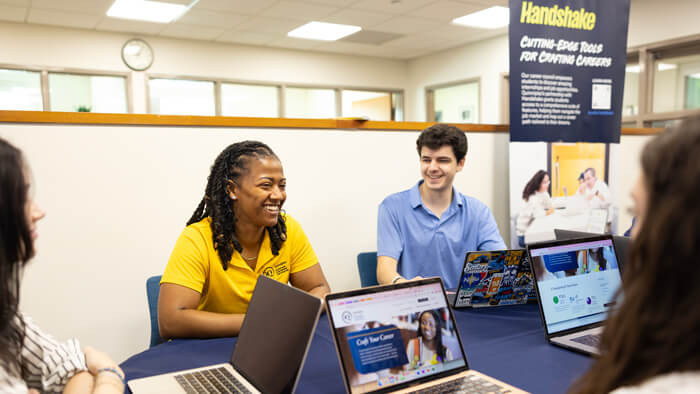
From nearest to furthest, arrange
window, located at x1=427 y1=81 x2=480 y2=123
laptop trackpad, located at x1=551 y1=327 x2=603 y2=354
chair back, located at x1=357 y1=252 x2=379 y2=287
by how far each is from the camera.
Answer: laptop trackpad, located at x1=551 y1=327 x2=603 y2=354, chair back, located at x1=357 y1=252 x2=379 y2=287, window, located at x1=427 y1=81 x2=480 y2=123

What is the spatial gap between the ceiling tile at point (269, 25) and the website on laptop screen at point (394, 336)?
18.2 ft

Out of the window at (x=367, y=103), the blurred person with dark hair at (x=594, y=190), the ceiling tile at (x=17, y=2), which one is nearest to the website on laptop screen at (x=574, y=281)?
the blurred person with dark hair at (x=594, y=190)

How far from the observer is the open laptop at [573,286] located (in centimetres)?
133

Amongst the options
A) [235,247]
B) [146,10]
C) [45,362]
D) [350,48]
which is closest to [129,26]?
[146,10]

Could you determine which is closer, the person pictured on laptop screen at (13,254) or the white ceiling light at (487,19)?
the person pictured on laptop screen at (13,254)

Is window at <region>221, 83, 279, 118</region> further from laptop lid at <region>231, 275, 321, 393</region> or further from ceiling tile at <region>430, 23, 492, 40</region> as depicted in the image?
laptop lid at <region>231, 275, 321, 393</region>

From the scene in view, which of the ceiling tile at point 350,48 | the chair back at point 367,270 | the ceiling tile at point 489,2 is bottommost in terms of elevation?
the chair back at point 367,270

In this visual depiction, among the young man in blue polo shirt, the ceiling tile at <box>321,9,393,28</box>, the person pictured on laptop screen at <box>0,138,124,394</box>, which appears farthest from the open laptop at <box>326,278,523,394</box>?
the ceiling tile at <box>321,9,393,28</box>

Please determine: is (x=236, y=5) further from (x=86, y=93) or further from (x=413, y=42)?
(x=413, y=42)

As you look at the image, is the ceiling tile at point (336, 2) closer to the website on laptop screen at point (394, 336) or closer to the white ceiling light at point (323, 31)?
the white ceiling light at point (323, 31)

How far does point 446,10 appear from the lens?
5.78m

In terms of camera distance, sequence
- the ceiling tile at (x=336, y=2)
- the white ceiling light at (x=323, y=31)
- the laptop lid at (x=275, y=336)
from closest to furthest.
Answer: the laptop lid at (x=275, y=336), the ceiling tile at (x=336, y=2), the white ceiling light at (x=323, y=31)

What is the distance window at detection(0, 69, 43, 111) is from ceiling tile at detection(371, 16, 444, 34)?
433cm

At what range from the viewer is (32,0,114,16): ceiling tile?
518 centimetres
